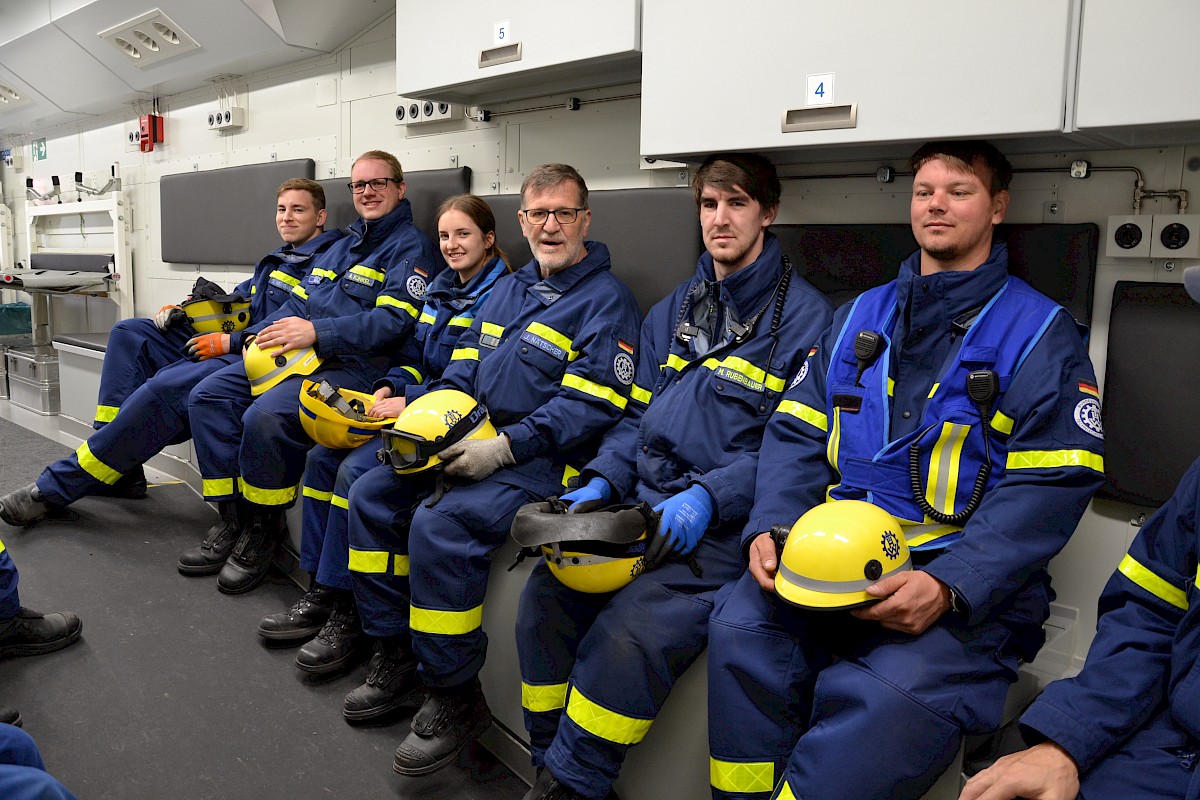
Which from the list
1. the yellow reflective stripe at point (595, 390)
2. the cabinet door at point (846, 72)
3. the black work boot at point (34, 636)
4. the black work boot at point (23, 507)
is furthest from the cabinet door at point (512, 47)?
the black work boot at point (23, 507)

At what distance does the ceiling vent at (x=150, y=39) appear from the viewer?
4.79 m

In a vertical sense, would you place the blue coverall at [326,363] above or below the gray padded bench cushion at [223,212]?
below

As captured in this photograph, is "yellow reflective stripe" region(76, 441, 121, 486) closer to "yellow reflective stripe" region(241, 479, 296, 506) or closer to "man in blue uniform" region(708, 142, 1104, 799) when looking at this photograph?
"yellow reflective stripe" region(241, 479, 296, 506)

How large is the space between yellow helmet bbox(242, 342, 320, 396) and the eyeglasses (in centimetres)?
113

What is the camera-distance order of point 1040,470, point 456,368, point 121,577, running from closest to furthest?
1. point 1040,470
2. point 456,368
3. point 121,577

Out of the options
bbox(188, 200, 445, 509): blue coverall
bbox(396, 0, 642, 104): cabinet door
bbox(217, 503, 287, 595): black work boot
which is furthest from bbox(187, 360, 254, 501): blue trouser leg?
bbox(396, 0, 642, 104): cabinet door

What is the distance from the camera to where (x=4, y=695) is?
2.35 metres

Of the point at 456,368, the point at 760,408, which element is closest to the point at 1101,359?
the point at 760,408

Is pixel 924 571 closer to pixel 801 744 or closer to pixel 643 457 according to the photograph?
pixel 801 744

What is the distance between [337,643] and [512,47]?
1863 mm

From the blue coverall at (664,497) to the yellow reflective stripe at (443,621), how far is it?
28cm

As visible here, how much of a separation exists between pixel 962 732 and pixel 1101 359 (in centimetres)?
102

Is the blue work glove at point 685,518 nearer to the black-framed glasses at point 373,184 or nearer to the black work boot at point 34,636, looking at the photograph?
the black work boot at point 34,636

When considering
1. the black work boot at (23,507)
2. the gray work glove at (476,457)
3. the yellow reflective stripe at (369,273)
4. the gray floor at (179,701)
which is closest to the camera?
the gray floor at (179,701)
